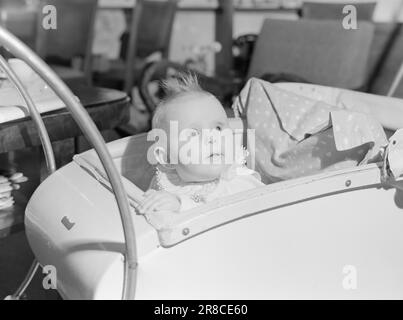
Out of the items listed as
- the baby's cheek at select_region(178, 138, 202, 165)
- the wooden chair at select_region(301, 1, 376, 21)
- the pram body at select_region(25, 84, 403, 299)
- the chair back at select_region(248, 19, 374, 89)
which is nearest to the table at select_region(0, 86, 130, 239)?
the pram body at select_region(25, 84, 403, 299)

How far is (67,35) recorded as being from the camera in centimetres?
293

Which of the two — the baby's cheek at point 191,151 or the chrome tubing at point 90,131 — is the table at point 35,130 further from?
the chrome tubing at point 90,131

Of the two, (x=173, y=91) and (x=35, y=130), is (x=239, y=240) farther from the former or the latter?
(x=35, y=130)

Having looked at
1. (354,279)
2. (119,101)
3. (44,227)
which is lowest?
(354,279)

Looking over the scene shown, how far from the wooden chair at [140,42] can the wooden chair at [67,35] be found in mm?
526

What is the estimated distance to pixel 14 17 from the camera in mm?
3480

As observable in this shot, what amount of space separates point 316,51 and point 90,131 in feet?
5.73

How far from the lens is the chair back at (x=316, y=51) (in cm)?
215

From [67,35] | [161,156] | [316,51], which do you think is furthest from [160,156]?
[67,35]

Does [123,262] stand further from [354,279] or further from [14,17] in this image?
[14,17]

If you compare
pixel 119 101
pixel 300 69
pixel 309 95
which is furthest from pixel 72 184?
pixel 300 69

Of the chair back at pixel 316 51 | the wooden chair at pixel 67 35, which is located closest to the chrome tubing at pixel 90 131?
the chair back at pixel 316 51

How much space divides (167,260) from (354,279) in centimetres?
48

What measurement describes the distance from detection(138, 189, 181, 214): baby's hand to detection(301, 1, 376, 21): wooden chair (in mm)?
2094
